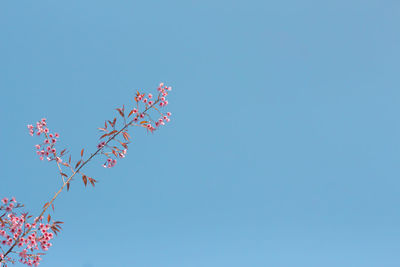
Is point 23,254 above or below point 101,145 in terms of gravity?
below

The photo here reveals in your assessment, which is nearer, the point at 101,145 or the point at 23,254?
the point at 23,254

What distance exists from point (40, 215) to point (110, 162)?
1.76 m

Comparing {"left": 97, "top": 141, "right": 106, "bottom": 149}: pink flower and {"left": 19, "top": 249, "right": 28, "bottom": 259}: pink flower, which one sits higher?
{"left": 97, "top": 141, "right": 106, "bottom": 149}: pink flower

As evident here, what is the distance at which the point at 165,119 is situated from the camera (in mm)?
7406

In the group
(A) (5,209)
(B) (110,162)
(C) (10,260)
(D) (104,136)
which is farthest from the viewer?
(B) (110,162)

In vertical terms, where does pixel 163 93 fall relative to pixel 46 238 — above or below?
above

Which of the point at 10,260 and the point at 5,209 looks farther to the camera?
the point at 5,209

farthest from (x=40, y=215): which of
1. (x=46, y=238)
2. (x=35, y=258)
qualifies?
(x=35, y=258)

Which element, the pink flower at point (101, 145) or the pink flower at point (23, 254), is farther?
the pink flower at point (101, 145)

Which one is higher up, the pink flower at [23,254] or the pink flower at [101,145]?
the pink flower at [101,145]

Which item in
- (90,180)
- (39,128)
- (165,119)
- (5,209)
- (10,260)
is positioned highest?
(165,119)

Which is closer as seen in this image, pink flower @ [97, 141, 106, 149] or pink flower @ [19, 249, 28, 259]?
pink flower @ [19, 249, 28, 259]

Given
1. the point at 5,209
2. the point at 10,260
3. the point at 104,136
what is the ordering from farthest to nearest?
the point at 104,136 < the point at 5,209 < the point at 10,260

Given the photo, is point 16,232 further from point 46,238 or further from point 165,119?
point 165,119
